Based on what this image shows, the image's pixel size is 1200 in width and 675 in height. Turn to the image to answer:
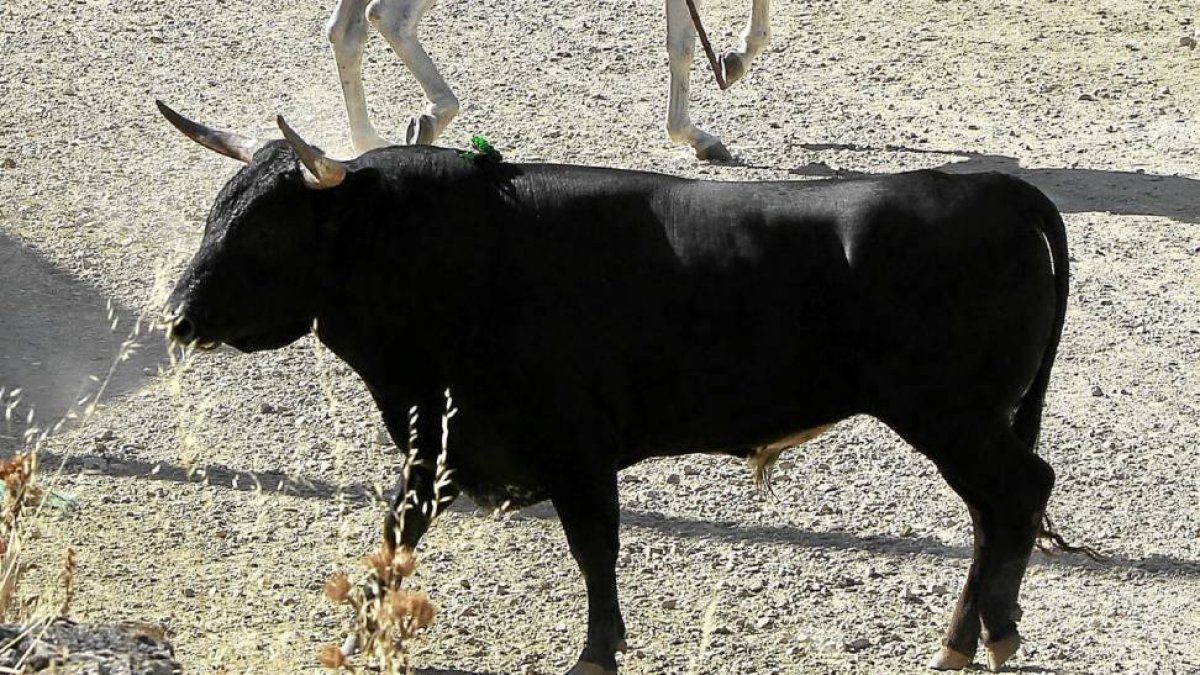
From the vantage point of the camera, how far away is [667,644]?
5.97 m

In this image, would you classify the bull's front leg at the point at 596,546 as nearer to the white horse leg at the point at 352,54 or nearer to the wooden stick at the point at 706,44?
the wooden stick at the point at 706,44

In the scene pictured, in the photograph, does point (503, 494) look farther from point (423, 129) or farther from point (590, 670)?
point (423, 129)

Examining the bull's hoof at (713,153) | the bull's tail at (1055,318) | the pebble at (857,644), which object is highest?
the bull's hoof at (713,153)

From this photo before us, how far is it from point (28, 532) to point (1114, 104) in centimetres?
811

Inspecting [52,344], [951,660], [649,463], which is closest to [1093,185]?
[649,463]

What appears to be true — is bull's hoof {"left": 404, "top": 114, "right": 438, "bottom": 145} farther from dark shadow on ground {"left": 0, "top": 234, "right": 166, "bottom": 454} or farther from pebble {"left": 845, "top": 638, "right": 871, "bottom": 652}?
pebble {"left": 845, "top": 638, "right": 871, "bottom": 652}

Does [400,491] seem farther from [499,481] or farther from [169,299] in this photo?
[169,299]

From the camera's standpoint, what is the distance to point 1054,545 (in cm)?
637

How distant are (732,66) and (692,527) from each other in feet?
17.2

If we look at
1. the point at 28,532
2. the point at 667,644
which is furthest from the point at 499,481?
the point at 28,532

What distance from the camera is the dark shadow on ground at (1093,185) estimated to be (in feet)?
33.7

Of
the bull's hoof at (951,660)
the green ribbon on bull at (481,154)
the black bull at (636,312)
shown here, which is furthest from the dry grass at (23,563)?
the bull's hoof at (951,660)

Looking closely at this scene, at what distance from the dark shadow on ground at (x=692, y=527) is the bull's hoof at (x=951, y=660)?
87cm

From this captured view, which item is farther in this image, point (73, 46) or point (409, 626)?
point (73, 46)
